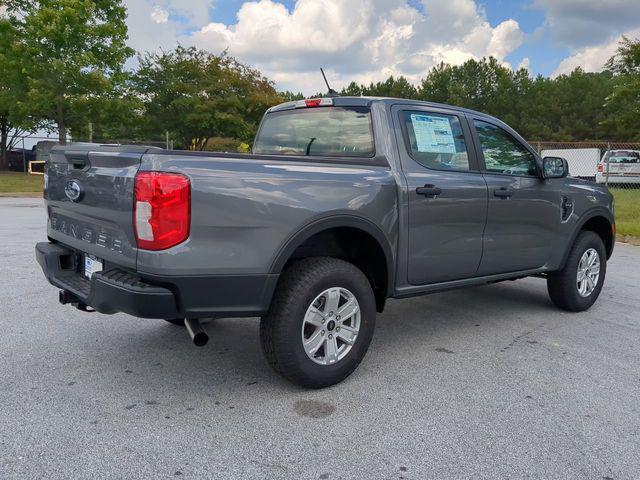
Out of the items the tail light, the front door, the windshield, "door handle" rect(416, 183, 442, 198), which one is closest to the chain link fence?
the front door

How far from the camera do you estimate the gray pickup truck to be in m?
2.83

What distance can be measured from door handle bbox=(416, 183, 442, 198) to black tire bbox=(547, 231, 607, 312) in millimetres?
1933

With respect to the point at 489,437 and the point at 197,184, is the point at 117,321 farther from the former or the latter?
the point at 489,437

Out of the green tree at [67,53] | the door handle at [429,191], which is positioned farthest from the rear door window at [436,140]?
the green tree at [67,53]

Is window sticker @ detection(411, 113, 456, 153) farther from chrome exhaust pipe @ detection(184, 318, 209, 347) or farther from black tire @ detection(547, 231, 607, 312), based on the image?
chrome exhaust pipe @ detection(184, 318, 209, 347)

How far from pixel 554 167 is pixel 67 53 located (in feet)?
71.2

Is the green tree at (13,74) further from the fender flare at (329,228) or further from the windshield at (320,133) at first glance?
the fender flare at (329,228)

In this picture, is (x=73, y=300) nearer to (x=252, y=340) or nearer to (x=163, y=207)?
(x=163, y=207)

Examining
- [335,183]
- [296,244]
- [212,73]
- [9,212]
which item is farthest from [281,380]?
[212,73]

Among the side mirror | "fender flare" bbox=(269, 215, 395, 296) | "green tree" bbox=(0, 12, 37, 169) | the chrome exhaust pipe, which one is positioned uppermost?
"green tree" bbox=(0, 12, 37, 169)

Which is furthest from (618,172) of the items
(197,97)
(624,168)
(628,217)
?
(197,97)

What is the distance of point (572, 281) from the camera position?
5.12 meters

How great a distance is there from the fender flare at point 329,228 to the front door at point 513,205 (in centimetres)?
105

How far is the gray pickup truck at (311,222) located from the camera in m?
2.83
